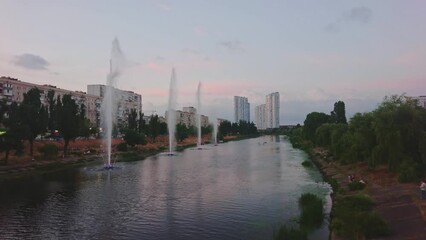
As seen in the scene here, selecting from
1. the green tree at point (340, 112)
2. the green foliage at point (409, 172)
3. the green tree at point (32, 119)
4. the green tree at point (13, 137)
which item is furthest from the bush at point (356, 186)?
the green tree at point (340, 112)

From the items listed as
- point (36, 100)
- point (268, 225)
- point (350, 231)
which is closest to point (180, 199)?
point (268, 225)

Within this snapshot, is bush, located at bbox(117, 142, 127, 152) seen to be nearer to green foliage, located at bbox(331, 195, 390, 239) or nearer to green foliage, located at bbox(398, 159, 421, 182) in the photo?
green foliage, located at bbox(398, 159, 421, 182)

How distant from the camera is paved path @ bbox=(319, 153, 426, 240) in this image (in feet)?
76.2

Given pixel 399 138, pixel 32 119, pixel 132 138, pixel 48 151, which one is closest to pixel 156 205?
pixel 399 138

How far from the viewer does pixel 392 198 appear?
3272cm

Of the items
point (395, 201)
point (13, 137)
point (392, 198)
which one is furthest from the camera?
point (13, 137)

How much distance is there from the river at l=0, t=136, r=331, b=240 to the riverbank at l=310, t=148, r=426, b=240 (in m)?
2.42

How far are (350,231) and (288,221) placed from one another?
20.8 feet

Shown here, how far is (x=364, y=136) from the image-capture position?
163 feet

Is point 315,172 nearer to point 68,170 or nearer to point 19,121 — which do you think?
point 68,170

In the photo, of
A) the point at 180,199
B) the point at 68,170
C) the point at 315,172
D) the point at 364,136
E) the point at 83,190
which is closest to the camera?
the point at 180,199

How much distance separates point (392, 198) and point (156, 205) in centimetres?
1923

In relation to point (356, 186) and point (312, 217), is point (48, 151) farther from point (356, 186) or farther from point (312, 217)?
point (312, 217)

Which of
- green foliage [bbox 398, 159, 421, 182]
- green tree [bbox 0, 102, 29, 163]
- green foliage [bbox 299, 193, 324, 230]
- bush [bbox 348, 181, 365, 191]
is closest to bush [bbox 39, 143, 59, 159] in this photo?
green tree [bbox 0, 102, 29, 163]
